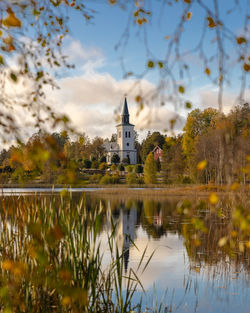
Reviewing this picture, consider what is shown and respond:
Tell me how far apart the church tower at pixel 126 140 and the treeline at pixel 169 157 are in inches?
176

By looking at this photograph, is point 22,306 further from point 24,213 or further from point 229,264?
point 229,264

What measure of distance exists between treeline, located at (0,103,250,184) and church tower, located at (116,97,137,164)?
4.47 metres

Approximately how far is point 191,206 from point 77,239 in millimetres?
1867

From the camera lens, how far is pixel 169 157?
38188 mm

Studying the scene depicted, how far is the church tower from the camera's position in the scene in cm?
7075

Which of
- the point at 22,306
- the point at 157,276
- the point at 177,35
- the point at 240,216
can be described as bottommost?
the point at 157,276

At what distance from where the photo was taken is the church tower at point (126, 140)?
232 ft

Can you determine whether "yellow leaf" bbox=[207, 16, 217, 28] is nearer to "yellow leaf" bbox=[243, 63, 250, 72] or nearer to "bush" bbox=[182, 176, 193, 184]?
"yellow leaf" bbox=[243, 63, 250, 72]

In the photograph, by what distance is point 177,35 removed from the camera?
7.63 feet

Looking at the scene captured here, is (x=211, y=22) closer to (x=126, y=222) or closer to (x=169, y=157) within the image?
(x=126, y=222)

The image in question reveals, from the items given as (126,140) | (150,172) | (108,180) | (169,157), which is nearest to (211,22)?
(169,157)

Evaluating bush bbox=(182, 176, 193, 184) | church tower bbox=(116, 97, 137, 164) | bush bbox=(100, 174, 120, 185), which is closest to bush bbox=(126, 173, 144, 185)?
bush bbox=(100, 174, 120, 185)

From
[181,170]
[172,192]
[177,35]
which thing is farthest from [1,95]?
[181,170]

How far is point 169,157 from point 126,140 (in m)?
34.3
